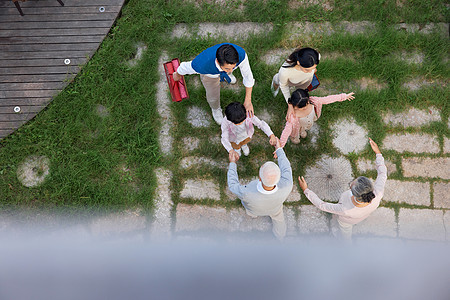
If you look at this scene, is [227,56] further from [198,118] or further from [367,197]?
[367,197]

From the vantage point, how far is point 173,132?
14.9ft

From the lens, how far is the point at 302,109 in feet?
11.5

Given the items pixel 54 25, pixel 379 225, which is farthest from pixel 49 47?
pixel 379 225

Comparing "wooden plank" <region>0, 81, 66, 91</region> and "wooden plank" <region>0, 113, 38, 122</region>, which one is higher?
"wooden plank" <region>0, 81, 66, 91</region>

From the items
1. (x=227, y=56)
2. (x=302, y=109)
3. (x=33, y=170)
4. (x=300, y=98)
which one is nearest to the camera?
(x=227, y=56)

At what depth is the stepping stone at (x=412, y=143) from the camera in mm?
4395

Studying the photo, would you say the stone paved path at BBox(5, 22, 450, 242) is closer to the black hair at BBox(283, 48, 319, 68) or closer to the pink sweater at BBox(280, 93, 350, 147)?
the pink sweater at BBox(280, 93, 350, 147)

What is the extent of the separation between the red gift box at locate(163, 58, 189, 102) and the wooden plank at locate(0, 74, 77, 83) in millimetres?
1463

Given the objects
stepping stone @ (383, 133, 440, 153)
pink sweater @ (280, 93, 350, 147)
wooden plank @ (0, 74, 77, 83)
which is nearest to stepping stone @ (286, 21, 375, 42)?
pink sweater @ (280, 93, 350, 147)

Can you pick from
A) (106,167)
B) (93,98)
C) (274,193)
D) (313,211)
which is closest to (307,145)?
(313,211)

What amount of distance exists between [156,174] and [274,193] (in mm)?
1932

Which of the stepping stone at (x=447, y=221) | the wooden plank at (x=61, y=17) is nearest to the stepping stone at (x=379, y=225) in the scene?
the stepping stone at (x=447, y=221)

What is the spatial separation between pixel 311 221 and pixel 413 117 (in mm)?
2071

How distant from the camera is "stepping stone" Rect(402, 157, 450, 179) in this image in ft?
14.2
